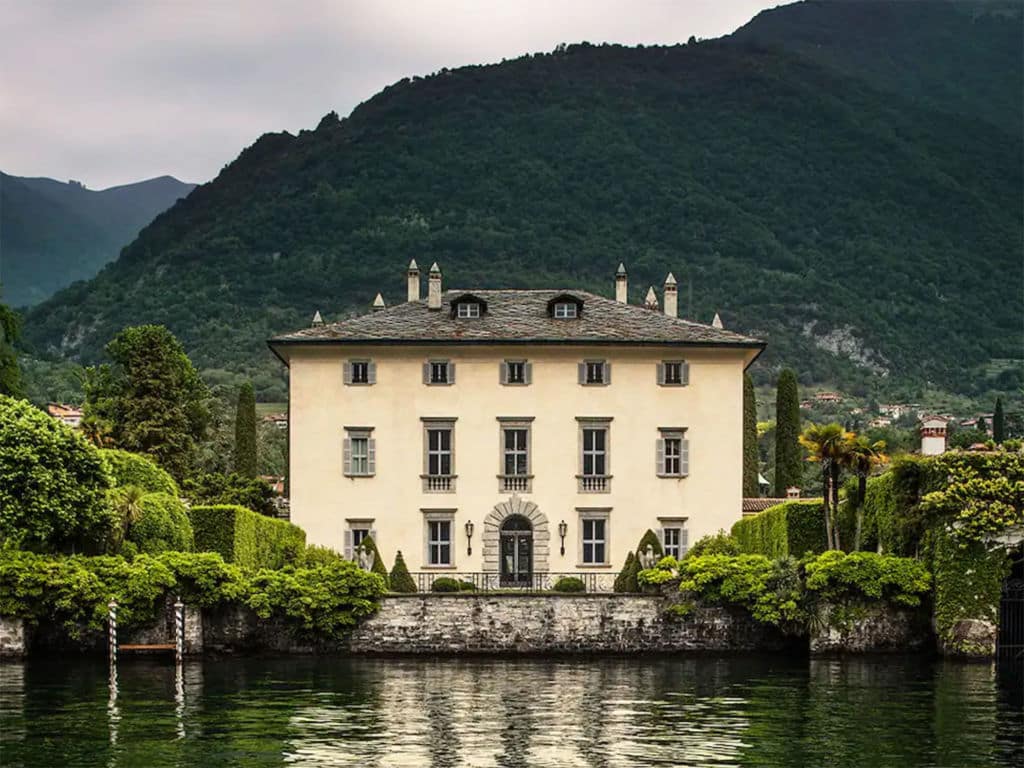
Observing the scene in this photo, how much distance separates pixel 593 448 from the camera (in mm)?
69688

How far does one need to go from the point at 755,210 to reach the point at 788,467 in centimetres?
11415

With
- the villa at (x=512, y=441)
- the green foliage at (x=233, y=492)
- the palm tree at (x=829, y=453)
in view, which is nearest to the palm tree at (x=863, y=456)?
the palm tree at (x=829, y=453)

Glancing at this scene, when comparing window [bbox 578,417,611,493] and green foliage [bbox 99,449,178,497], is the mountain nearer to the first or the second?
window [bbox 578,417,611,493]

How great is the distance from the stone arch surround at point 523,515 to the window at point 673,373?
6.59m

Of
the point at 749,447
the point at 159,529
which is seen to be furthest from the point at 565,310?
the point at 159,529

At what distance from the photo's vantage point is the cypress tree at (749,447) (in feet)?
266

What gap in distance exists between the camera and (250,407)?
84812 millimetres

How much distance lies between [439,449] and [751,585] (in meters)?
17.7

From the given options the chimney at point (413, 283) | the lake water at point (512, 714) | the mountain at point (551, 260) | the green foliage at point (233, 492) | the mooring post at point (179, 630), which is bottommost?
the lake water at point (512, 714)

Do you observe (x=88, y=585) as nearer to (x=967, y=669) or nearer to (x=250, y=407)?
(x=967, y=669)

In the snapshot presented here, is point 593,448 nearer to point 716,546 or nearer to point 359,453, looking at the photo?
point 716,546

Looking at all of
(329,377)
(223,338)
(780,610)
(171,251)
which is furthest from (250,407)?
(171,251)

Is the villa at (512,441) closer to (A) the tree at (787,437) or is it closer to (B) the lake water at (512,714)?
(B) the lake water at (512,714)

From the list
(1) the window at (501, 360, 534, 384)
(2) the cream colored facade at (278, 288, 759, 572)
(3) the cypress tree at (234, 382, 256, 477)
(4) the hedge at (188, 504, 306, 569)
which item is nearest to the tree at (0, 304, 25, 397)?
(3) the cypress tree at (234, 382, 256, 477)
